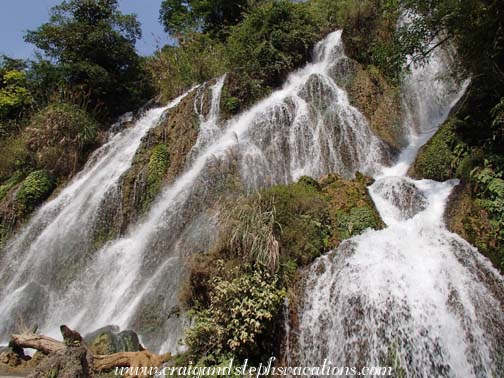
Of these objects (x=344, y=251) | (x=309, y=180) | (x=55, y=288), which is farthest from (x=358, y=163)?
(x=55, y=288)

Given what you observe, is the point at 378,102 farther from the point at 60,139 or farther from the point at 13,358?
the point at 60,139

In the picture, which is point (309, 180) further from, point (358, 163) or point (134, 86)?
point (134, 86)

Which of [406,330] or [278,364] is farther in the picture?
[278,364]

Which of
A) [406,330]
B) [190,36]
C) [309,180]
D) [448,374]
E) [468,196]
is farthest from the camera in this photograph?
[190,36]

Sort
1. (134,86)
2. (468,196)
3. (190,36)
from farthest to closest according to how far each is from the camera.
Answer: (190,36) < (134,86) < (468,196)

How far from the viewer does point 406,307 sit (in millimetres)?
5598

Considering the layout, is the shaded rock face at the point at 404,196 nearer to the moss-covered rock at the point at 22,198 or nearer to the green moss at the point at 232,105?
the green moss at the point at 232,105

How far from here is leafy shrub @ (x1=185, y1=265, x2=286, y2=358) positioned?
5832 mm

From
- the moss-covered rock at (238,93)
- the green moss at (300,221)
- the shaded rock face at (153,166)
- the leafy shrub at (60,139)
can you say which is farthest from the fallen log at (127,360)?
the leafy shrub at (60,139)

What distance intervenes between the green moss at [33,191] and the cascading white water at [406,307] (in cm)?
1229

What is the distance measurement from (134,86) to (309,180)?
15.9 meters

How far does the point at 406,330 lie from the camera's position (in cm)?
541

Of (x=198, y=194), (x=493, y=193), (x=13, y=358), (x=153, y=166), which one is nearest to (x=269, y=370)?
(x=13, y=358)

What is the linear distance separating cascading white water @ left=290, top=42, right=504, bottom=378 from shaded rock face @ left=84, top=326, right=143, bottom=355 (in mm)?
3057
